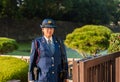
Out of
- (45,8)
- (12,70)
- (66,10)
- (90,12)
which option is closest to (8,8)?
(45,8)

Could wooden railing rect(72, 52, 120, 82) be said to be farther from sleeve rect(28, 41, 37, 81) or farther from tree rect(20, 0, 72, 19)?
tree rect(20, 0, 72, 19)

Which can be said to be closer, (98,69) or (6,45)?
(98,69)

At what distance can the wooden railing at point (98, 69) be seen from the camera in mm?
3152

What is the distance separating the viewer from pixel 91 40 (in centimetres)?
907

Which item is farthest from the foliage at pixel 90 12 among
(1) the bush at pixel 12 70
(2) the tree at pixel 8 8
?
(1) the bush at pixel 12 70

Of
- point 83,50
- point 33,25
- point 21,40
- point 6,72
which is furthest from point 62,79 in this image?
point 33,25

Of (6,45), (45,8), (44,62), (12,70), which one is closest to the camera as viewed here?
(44,62)

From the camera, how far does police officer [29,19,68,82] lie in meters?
3.23

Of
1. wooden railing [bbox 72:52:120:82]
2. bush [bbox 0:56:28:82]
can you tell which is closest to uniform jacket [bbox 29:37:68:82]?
wooden railing [bbox 72:52:120:82]

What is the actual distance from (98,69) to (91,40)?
5.61m

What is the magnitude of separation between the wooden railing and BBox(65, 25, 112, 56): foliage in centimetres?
511

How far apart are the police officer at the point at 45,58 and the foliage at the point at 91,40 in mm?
5777

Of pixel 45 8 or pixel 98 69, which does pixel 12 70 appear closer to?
pixel 98 69

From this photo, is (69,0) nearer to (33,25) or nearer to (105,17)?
(33,25)
